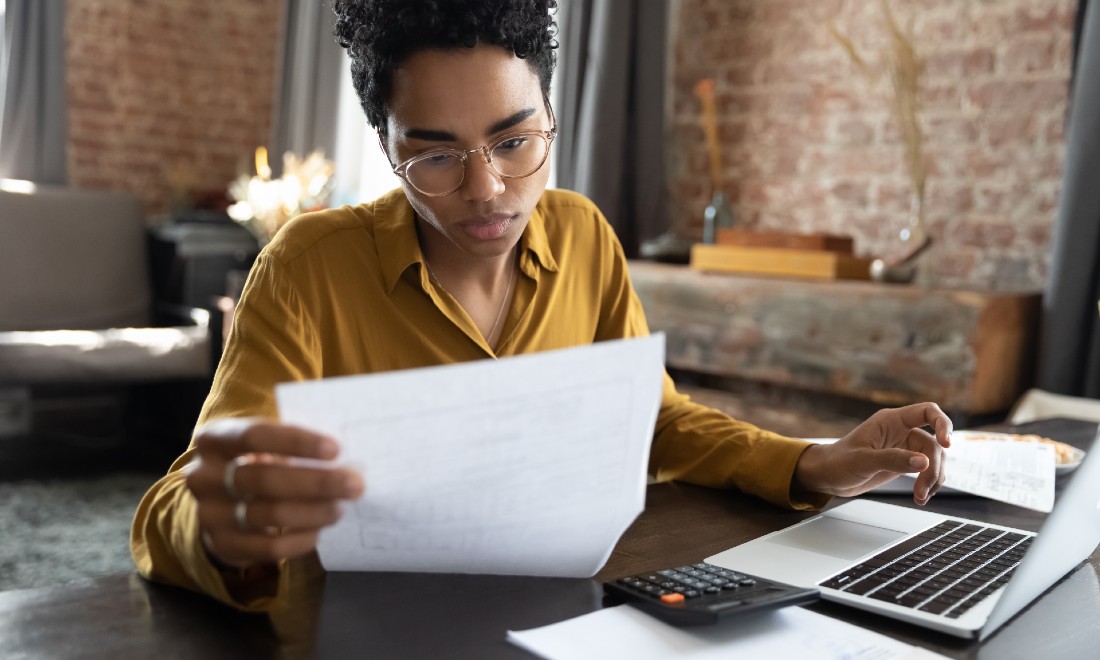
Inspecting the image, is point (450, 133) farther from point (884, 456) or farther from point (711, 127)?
point (711, 127)

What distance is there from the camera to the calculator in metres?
0.71

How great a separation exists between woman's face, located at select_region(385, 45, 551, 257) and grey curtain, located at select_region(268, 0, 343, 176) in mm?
3595

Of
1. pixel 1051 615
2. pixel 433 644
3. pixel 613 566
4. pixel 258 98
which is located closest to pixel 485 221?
pixel 613 566

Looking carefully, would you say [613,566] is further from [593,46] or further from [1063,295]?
[593,46]

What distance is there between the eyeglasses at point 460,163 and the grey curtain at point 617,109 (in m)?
2.58

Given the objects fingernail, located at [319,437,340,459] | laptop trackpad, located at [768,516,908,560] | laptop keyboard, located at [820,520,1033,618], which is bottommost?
laptop trackpad, located at [768,516,908,560]

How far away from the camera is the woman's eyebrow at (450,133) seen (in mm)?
1043

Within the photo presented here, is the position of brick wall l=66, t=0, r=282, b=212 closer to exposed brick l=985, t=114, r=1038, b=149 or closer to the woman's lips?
exposed brick l=985, t=114, r=1038, b=149

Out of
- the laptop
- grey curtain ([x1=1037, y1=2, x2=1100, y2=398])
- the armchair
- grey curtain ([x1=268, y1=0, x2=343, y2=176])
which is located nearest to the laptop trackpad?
the laptop

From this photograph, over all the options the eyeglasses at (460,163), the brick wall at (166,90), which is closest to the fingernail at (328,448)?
the eyeglasses at (460,163)

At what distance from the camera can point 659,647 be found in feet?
2.25

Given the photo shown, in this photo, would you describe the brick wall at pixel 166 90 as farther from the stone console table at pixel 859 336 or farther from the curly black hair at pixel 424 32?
the curly black hair at pixel 424 32

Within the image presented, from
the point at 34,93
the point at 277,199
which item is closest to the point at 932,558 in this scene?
the point at 277,199

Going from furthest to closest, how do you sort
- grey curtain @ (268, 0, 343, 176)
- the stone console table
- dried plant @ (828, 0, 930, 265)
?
grey curtain @ (268, 0, 343, 176)
dried plant @ (828, 0, 930, 265)
the stone console table
